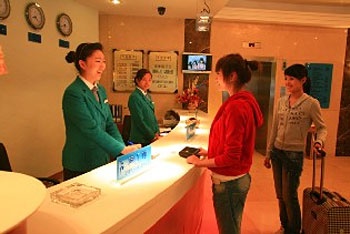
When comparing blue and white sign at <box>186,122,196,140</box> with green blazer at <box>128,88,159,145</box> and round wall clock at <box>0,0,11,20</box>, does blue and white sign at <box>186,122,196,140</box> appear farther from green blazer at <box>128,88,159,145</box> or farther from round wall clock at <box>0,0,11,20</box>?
round wall clock at <box>0,0,11,20</box>

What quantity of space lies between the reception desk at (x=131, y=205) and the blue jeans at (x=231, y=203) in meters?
0.20

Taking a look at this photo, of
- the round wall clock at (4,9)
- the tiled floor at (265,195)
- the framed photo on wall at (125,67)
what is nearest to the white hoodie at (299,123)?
the tiled floor at (265,195)

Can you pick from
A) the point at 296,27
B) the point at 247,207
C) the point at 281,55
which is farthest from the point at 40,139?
the point at 296,27

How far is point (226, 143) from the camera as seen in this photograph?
167 cm

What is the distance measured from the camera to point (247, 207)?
3.76 m

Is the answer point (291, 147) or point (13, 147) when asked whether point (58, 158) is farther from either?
point (291, 147)

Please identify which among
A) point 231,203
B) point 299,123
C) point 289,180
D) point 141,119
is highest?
point 299,123

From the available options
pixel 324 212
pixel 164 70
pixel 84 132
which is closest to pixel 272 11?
pixel 164 70

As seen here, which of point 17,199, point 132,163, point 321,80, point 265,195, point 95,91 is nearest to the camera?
point 17,199

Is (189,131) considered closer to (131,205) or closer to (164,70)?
(131,205)

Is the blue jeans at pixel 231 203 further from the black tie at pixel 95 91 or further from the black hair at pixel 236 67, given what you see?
the black tie at pixel 95 91

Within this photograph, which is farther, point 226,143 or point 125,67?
point 125,67

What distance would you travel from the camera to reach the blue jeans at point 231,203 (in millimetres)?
1797

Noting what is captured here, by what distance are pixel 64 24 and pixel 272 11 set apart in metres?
3.72
